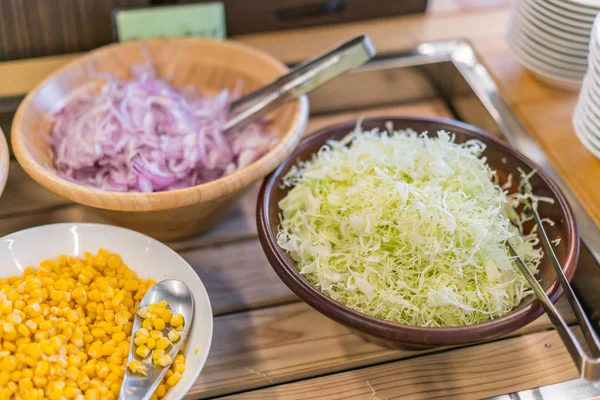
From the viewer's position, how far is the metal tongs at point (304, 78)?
1287 millimetres

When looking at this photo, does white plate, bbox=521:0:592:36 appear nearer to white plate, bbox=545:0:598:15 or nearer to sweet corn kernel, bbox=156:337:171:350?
white plate, bbox=545:0:598:15

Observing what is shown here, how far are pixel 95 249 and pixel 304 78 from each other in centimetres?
59

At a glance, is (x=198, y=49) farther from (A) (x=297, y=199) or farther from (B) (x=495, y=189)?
(B) (x=495, y=189)

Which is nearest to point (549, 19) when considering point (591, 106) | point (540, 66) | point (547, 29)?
point (547, 29)

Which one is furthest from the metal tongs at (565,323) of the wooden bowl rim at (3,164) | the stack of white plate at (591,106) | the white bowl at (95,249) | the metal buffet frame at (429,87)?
the wooden bowl rim at (3,164)

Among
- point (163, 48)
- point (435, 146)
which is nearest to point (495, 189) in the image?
point (435, 146)

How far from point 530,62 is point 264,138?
763 mm

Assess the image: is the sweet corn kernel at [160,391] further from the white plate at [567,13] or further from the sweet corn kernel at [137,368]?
the white plate at [567,13]

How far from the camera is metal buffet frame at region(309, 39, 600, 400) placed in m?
1.59

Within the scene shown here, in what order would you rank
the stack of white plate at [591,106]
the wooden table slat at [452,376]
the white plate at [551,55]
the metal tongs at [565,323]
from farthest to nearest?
the white plate at [551,55]
the stack of white plate at [591,106]
the wooden table slat at [452,376]
the metal tongs at [565,323]

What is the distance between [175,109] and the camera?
1399mm

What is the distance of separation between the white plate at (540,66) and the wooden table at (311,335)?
0.24ft

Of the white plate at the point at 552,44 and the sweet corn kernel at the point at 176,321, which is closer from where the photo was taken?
the sweet corn kernel at the point at 176,321

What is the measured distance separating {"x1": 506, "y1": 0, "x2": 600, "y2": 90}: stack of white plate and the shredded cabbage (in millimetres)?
470
